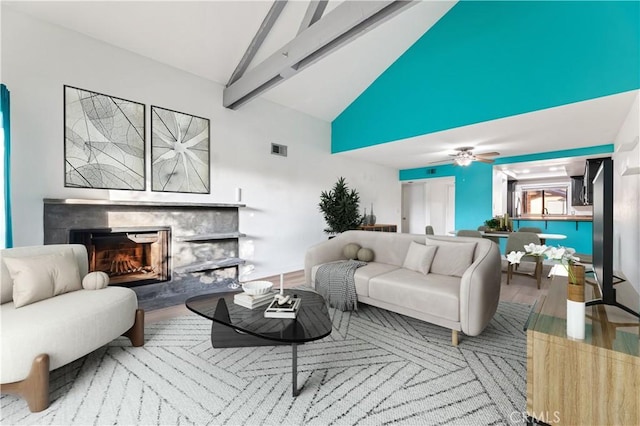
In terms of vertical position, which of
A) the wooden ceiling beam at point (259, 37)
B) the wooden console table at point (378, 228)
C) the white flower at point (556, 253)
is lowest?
the wooden console table at point (378, 228)

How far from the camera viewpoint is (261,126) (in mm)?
4852

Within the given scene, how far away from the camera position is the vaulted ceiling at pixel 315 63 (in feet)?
10.1

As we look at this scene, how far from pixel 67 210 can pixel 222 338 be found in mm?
2252

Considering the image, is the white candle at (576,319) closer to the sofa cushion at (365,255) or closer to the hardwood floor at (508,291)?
the hardwood floor at (508,291)

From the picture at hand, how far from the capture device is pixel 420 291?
2.52m

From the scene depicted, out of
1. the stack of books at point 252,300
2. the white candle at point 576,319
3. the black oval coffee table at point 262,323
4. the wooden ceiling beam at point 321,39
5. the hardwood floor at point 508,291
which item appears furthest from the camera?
the hardwood floor at point 508,291

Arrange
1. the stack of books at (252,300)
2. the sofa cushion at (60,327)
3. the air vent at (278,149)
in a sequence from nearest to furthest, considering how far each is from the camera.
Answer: the sofa cushion at (60,327), the stack of books at (252,300), the air vent at (278,149)

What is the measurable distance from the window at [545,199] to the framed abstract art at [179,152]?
31.7ft

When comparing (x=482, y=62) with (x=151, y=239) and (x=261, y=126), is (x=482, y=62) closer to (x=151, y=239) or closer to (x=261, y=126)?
(x=261, y=126)

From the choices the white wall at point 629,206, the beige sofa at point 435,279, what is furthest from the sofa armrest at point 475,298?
the white wall at point 629,206

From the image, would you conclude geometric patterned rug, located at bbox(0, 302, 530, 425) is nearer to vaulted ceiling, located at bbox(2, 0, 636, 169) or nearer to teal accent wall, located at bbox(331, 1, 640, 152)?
teal accent wall, located at bbox(331, 1, 640, 152)

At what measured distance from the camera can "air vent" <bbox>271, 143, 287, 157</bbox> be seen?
5035 millimetres

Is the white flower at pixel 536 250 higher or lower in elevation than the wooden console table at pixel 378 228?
higher

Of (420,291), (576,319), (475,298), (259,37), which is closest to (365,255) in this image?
(420,291)
